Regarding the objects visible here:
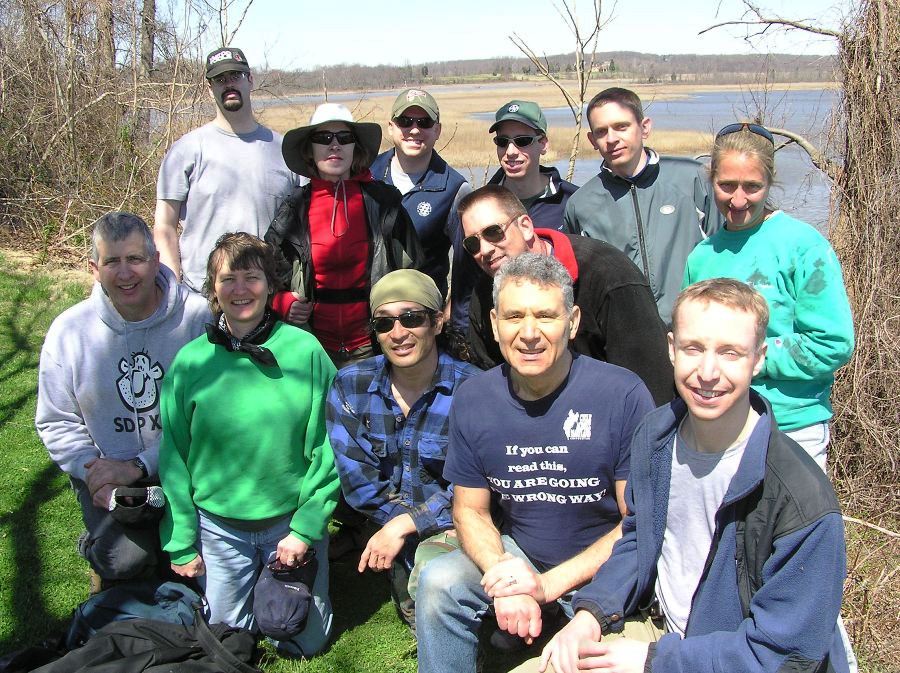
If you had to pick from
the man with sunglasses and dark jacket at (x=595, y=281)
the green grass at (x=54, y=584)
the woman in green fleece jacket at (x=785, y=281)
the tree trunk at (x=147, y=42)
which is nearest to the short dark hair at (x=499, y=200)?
the man with sunglasses and dark jacket at (x=595, y=281)

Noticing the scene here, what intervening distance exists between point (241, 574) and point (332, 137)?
81.5 inches

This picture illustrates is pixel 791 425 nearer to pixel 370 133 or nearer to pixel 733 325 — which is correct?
pixel 733 325

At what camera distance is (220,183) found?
14.4ft

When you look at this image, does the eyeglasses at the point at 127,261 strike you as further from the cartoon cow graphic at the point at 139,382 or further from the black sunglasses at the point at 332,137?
the black sunglasses at the point at 332,137

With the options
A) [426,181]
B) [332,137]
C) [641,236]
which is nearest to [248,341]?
[332,137]

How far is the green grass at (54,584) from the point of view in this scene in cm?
346

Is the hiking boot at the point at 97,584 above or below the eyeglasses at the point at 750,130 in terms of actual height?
below

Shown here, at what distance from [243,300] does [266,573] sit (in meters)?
1.13

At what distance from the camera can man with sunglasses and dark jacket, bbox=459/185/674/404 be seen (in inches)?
119

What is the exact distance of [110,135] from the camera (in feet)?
36.7

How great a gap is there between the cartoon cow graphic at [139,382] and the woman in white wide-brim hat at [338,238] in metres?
0.63

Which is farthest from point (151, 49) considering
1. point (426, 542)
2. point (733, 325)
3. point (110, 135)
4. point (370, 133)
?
point (733, 325)

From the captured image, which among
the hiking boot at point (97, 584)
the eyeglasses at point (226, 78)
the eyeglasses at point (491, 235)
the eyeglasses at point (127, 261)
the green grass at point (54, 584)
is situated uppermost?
the eyeglasses at point (226, 78)

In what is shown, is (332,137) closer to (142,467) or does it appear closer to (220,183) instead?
(220,183)
